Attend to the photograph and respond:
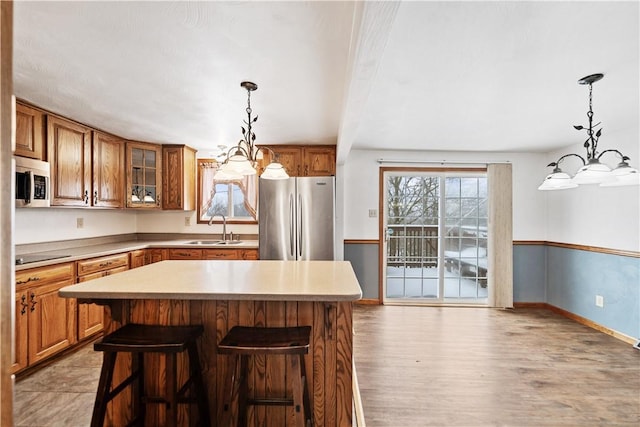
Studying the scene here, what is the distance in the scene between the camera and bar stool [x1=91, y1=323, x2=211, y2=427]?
1.42 meters

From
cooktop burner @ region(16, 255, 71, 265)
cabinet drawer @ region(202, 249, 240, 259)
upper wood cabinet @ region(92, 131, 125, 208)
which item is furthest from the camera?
cabinet drawer @ region(202, 249, 240, 259)

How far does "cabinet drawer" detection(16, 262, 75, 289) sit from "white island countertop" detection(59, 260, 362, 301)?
1.08 m

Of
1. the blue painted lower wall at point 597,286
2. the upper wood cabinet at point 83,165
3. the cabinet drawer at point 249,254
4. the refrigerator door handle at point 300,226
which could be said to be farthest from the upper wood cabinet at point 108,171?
the blue painted lower wall at point 597,286

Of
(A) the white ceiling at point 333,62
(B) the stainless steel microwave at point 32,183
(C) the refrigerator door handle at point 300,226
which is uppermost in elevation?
(A) the white ceiling at point 333,62

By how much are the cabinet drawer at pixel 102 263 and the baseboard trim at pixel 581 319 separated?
4958 mm

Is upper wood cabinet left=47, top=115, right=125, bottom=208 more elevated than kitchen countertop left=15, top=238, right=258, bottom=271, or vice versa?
upper wood cabinet left=47, top=115, right=125, bottom=208

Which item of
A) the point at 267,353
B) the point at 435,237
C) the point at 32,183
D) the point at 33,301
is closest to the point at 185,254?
the point at 33,301

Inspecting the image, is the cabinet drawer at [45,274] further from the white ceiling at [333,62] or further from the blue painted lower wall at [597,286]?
the blue painted lower wall at [597,286]

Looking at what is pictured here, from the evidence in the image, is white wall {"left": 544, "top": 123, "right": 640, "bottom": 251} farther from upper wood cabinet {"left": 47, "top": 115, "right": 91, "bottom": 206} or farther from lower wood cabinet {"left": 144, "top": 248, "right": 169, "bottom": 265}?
upper wood cabinet {"left": 47, "top": 115, "right": 91, "bottom": 206}

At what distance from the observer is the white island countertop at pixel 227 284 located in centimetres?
148

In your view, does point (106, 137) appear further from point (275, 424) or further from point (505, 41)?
point (505, 41)

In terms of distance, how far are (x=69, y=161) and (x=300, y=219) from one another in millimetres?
2362

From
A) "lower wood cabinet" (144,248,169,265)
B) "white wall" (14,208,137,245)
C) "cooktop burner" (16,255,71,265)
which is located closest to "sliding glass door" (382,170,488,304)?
"lower wood cabinet" (144,248,169,265)

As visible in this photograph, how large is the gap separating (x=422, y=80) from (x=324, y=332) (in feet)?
5.73
